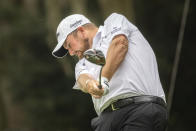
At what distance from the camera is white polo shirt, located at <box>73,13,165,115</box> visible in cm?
472

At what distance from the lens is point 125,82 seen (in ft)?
15.4

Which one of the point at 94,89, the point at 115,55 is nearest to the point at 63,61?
the point at 115,55

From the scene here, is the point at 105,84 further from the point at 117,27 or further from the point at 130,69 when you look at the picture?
the point at 117,27

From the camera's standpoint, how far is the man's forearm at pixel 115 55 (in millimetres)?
4629

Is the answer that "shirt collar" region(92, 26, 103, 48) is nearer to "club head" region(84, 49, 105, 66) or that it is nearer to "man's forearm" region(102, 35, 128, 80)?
"man's forearm" region(102, 35, 128, 80)

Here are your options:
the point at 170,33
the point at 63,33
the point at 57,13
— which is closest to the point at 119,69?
the point at 63,33

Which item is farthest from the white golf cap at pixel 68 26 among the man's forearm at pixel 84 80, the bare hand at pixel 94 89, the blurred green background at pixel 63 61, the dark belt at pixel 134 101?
the blurred green background at pixel 63 61

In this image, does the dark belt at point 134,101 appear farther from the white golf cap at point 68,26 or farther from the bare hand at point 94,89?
the white golf cap at point 68,26

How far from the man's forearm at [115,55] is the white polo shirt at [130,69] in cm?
5

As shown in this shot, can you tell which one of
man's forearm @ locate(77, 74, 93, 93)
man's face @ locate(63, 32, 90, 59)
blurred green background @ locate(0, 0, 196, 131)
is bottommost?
blurred green background @ locate(0, 0, 196, 131)

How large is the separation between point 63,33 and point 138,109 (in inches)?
34.4

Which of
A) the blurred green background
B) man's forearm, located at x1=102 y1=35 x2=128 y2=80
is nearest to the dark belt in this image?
man's forearm, located at x1=102 y1=35 x2=128 y2=80

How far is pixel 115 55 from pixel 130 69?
0.56 feet

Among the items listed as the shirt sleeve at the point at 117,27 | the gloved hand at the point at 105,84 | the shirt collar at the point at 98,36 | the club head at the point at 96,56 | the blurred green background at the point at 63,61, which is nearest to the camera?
the club head at the point at 96,56
